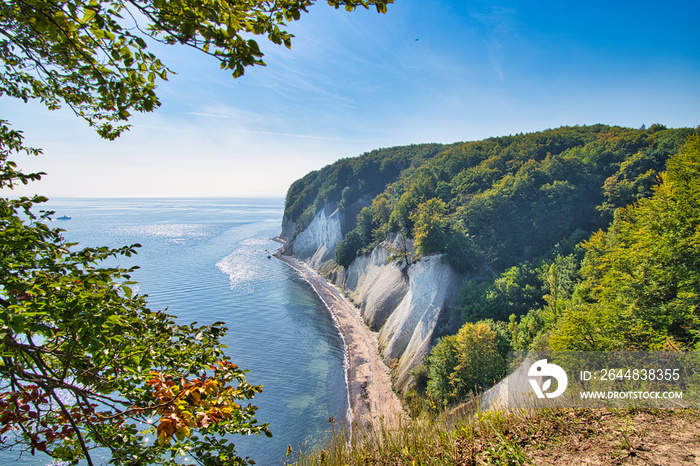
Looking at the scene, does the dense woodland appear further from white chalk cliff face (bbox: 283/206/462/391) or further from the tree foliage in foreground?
the tree foliage in foreground

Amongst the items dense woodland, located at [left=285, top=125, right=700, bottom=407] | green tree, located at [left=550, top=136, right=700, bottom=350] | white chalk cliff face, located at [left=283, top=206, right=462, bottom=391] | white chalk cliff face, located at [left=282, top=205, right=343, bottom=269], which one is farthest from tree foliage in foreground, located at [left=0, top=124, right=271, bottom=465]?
white chalk cliff face, located at [left=282, top=205, right=343, bottom=269]

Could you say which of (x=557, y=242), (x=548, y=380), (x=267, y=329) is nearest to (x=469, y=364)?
(x=548, y=380)

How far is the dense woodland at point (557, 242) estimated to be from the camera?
46.8ft

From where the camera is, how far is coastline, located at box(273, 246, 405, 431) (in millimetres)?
24219

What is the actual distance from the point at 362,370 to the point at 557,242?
27920 millimetres

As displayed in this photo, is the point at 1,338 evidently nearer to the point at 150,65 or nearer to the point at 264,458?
the point at 150,65

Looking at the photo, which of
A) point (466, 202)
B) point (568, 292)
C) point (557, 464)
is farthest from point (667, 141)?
point (557, 464)

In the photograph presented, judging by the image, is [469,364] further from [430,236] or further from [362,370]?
[430,236]

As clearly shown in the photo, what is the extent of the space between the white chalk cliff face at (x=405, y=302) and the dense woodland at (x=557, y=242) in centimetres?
157

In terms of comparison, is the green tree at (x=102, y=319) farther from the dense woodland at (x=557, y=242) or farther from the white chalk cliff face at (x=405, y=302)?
the white chalk cliff face at (x=405, y=302)

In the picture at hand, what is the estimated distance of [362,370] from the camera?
29781 mm

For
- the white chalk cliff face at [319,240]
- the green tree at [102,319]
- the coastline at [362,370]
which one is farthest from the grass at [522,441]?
the white chalk cliff face at [319,240]

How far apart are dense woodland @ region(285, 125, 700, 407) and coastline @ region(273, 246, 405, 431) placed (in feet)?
13.0

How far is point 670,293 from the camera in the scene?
1400cm
